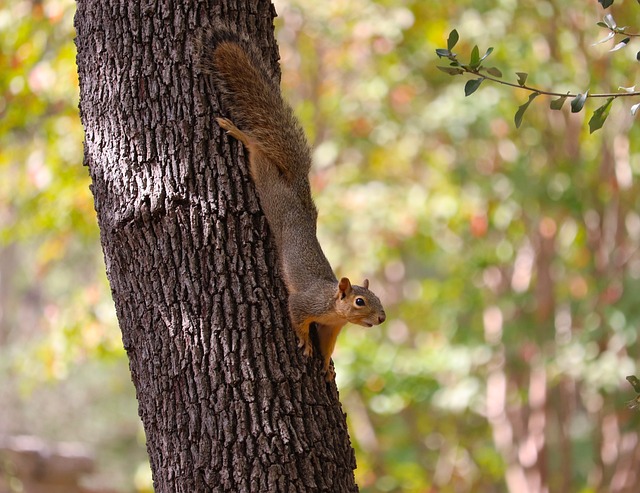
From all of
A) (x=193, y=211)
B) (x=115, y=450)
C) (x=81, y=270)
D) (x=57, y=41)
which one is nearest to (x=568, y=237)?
(x=57, y=41)

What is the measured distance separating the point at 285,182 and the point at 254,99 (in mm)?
287

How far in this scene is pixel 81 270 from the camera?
48.3ft

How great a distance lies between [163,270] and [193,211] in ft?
0.48

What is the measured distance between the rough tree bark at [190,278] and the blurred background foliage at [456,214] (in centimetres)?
306

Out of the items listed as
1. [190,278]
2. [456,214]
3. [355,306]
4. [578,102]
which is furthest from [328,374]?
[456,214]

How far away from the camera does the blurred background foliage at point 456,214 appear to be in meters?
5.20

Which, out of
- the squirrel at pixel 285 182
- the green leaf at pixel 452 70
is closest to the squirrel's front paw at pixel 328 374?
the squirrel at pixel 285 182

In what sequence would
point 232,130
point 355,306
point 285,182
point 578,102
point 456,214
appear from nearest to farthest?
point 578,102
point 232,130
point 285,182
point 355,306
point 456,214

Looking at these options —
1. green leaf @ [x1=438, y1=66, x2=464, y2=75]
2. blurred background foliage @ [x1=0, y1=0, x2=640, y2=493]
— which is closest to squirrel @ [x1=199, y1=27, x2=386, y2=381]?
green leaf @ [x1=438, y1=66, x2=464, y2=75]

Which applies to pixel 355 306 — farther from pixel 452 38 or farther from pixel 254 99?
pixel 452 38

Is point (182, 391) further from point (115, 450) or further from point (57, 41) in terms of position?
point (115, 450)

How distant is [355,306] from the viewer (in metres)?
2.56

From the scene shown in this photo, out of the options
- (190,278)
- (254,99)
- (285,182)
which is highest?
(254,99)

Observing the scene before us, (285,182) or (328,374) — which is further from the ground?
(285,182)
